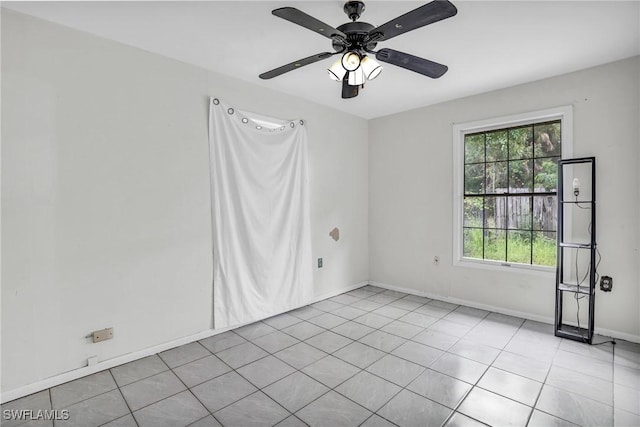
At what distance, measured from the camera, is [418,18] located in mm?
1629

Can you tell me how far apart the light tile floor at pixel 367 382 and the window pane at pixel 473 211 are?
122cm

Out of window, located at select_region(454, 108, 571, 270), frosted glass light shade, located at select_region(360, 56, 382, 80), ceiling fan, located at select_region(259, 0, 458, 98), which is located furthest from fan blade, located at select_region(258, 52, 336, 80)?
window, located at select_region(454, 108, 571, 270)

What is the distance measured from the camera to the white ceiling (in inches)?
81.0

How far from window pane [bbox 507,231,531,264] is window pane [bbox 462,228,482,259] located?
32cm

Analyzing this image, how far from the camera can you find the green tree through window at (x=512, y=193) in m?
3.35

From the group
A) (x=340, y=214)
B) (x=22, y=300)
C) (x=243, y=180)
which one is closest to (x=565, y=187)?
(x=340, y=214)

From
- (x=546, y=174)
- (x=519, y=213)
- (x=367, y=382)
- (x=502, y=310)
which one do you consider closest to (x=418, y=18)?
(x=367, y=382)

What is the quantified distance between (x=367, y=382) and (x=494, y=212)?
8.39 feet

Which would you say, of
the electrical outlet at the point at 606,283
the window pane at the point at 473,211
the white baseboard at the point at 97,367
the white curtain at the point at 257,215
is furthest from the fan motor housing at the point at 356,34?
the electrical outlet at the point at 606,283

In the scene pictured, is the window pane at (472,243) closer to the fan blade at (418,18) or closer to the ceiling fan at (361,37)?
the ceiling fan at (361,37)

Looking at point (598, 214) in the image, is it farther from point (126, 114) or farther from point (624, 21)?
point (126, 114)

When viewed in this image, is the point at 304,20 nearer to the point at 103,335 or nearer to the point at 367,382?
the point at 367,382

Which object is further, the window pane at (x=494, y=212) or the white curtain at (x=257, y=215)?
the window pane at (x=494, y=212)

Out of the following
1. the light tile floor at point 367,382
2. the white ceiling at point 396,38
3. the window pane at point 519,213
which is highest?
the white ceiling at point 396,38
